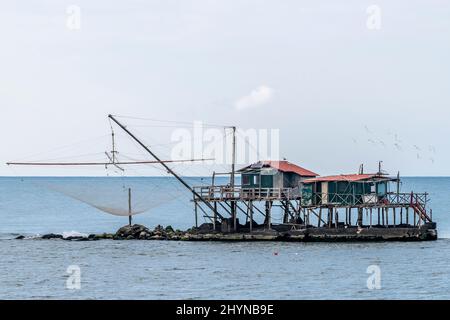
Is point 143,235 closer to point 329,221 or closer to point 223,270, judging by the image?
point 329,221

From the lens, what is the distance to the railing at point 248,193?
3019 inches

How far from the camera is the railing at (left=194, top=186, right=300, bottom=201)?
76.7 m

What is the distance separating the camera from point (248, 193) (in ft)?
254

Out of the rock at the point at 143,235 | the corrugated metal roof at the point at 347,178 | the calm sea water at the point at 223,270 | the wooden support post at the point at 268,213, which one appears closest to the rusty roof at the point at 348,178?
the corrugated metal roof at the point at 347,178

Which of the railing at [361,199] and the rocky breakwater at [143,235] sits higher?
the railing at [361,199]

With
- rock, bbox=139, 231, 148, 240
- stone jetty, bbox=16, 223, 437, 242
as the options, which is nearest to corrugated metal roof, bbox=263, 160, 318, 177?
stone jetty, bbox=16, 223, 437, 242

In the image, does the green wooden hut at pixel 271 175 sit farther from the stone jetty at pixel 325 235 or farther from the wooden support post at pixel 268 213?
the stone jetty at pixel 325 235

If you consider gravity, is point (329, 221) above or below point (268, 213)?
below

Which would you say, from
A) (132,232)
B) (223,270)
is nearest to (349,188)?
(223,270)

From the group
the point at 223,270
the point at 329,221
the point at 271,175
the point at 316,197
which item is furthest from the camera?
the point at 271,175

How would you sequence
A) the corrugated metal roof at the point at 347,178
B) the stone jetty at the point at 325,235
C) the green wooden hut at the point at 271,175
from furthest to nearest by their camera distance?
the green wooden hut at the point at 271,175 → the corrugated metal roof at the point at 347,178 → the stone jetty at the point at 325,235

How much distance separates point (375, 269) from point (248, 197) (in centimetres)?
1597

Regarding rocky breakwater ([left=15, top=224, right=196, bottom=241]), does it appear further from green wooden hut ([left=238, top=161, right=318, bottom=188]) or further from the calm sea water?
green wooden hut ([left=238, top=161, right=318, bottom=188])
